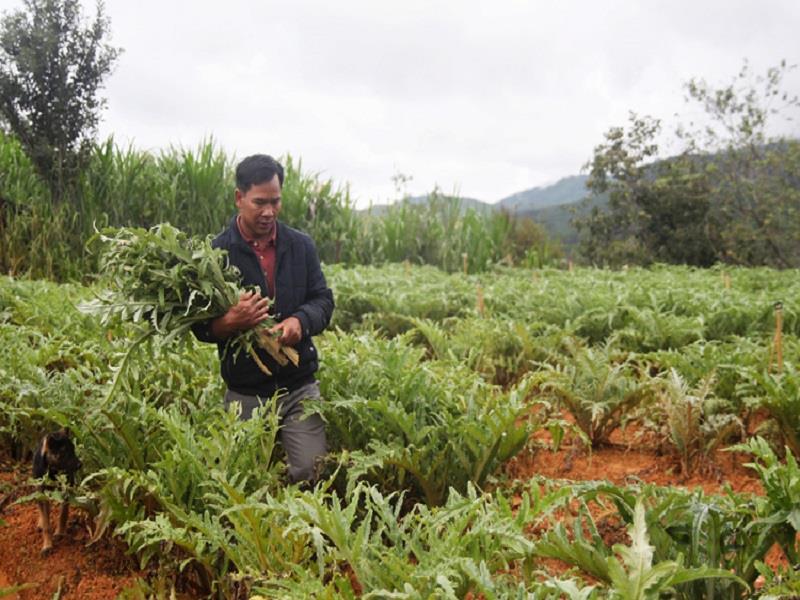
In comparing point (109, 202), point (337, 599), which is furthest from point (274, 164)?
point (109, 202)

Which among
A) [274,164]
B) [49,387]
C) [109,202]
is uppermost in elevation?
[109,202]

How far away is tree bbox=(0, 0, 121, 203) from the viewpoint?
461 inches

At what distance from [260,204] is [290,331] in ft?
1.99

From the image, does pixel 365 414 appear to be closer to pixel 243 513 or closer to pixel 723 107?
pixel 243 513

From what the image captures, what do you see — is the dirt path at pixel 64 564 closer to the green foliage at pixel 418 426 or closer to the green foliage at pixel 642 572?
the green foliage at pixel 418 426

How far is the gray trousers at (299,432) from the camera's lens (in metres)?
Result: 3.37

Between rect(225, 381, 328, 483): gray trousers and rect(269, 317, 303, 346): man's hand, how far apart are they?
316mm

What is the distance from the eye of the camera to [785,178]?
17.1 m

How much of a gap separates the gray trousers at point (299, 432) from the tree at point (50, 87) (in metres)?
9.70

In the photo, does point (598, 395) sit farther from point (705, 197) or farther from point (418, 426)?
point (705, 197)

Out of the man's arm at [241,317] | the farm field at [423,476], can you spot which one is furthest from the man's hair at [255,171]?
the farm field at [423,476]

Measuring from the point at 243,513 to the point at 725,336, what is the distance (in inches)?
197

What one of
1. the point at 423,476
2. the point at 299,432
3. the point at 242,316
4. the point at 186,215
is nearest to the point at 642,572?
the point at 423,476

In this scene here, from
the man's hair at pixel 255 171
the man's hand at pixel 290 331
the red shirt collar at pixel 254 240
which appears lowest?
the man's hand at pixel 290 331
